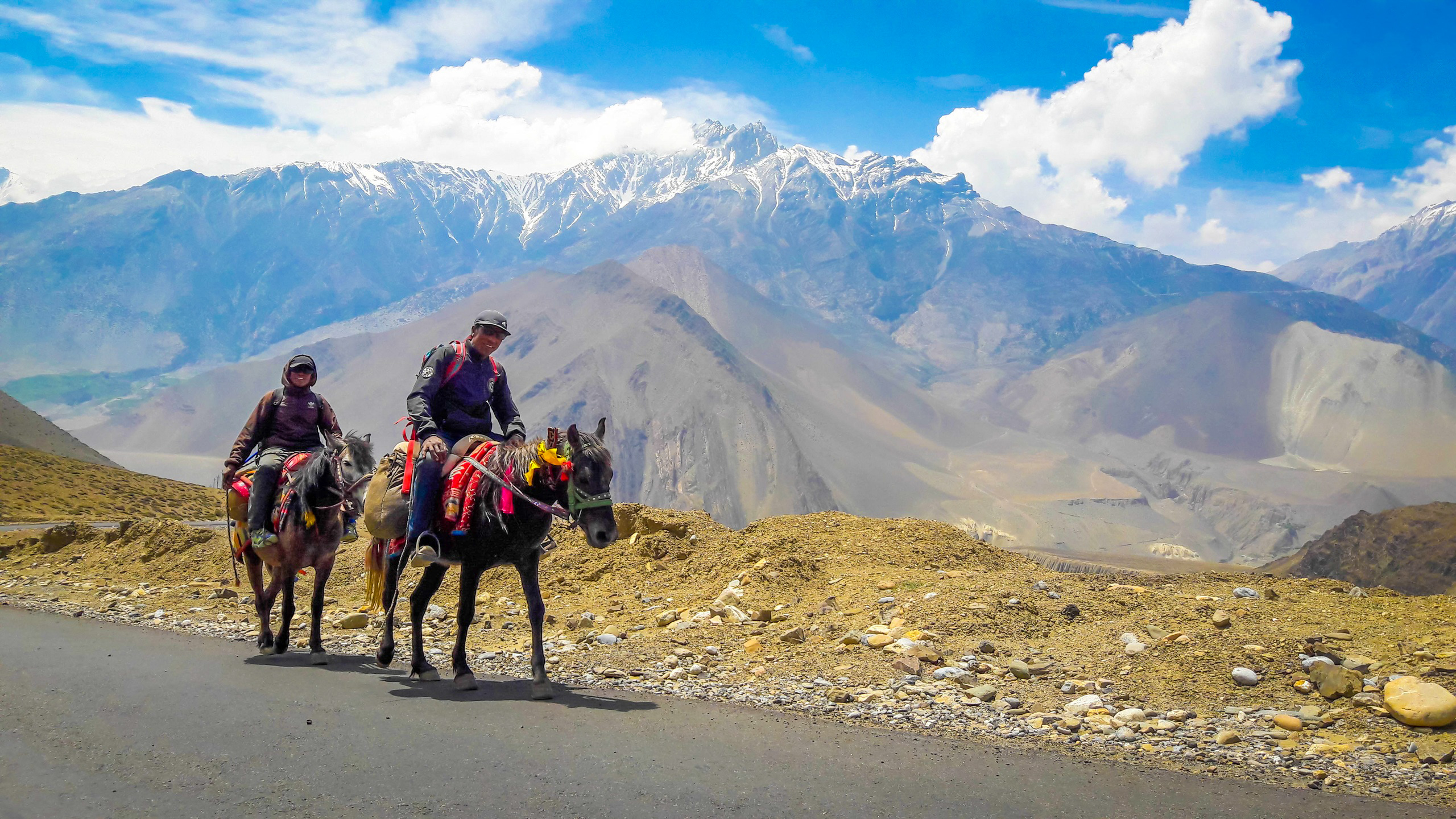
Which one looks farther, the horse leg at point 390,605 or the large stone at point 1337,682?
the horse leg at point 390,605

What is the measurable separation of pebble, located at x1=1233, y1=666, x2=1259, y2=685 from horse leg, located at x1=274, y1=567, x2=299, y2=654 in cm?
892

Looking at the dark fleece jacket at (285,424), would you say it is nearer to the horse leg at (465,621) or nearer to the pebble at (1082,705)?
the horse leg at (465,621)

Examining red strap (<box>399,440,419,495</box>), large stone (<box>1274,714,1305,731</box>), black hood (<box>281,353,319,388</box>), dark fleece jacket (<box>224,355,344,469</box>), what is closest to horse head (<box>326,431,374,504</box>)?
dark fleece jacket (<box>224,355,344,469</box>)

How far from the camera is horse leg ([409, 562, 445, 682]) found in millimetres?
7969

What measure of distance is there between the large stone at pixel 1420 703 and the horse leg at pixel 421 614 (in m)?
7.62

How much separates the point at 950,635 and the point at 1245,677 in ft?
8.39

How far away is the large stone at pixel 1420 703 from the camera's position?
6160 millimetres

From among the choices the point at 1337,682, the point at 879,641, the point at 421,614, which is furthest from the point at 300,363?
the point at 1337,682

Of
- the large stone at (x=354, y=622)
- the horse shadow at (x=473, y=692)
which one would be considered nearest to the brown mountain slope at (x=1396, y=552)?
the large stone at (x=354, y=622)

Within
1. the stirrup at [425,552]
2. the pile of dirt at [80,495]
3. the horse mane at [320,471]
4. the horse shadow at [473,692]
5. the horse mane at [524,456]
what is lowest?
the pile of dirt at [80,495]

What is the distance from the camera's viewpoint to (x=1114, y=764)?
18.9ft

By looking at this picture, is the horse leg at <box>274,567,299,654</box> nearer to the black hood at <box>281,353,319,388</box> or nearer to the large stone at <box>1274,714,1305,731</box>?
the black hood at <box>281,353,319,388</box>

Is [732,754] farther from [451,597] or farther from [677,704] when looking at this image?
[451,597]

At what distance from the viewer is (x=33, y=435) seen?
205 feet
